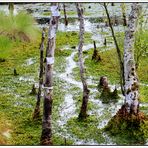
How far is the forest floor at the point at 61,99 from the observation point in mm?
13067

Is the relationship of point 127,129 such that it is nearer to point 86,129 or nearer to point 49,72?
point 86,129

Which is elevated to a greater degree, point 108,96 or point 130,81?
point 130,81

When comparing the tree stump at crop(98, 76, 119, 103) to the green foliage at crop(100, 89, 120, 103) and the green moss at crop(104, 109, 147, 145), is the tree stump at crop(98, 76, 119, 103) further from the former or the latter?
the green moss at crop(104, 109, 147, 145)

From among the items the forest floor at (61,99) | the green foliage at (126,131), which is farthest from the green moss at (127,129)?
the forest floor at (61,99)

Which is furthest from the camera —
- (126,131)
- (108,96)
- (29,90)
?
(29,90)

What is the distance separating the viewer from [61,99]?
57.5 feet

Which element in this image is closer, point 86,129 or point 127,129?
point 127,129

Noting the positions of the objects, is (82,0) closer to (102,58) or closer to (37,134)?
(37,134)

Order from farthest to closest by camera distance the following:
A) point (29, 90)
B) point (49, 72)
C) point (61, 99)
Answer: point (29, 90) → point (61, 99) → point (49, 72)

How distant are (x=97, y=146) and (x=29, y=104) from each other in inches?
207

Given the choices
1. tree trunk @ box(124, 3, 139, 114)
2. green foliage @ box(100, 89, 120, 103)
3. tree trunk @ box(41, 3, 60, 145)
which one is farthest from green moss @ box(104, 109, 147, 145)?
green foliage @ box(100, 89, 120, 103)

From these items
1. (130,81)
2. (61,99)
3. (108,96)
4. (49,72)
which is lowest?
(61,99)

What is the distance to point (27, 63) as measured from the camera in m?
24.8

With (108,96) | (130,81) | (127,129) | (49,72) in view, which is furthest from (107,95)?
(49,72)
